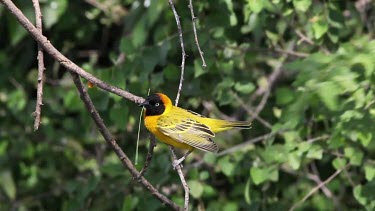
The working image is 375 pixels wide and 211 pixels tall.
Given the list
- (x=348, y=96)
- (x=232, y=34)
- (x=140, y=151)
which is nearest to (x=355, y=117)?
(x=348, y=96)

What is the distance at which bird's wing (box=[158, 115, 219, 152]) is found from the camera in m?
4.54

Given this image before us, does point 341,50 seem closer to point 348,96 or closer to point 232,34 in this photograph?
point 348,96

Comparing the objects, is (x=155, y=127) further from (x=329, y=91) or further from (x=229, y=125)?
(x=329, y=91)

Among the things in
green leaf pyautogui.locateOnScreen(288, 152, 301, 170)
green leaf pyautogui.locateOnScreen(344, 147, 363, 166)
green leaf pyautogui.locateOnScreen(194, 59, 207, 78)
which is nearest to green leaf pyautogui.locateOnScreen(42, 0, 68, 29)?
green leaf pyautogui.locateOnScreen(194, 59, 207, 78)

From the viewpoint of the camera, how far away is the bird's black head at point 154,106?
4.43 meters

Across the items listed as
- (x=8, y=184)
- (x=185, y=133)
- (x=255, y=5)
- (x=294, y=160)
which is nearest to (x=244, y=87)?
(x=294, y=160)

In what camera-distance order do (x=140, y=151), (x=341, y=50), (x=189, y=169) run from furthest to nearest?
1. (x=140, y=151)
2. (x=189, y=169)
3. (x=341, y=50)

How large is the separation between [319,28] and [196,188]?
1.25 meters

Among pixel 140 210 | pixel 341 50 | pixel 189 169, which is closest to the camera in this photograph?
pixel 341 50

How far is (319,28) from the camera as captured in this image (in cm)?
512

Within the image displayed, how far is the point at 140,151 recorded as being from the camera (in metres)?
6.23

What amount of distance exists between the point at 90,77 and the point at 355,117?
1616 mm

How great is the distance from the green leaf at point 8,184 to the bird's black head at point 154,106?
2454 millimetres

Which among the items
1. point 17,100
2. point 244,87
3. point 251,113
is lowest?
point 251,113
